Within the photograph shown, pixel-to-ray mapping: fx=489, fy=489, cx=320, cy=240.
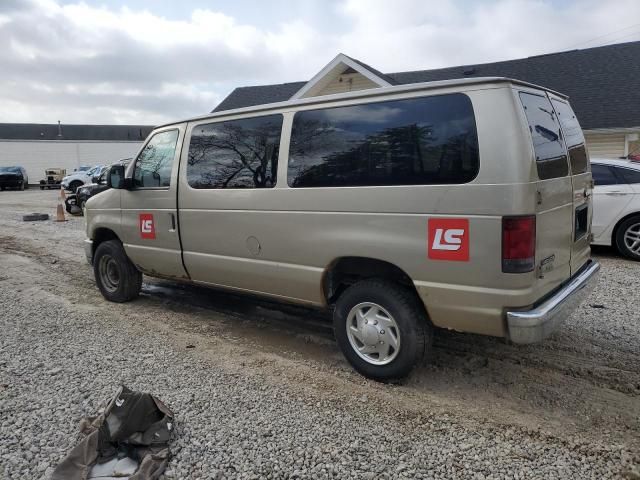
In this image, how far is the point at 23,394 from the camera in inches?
144

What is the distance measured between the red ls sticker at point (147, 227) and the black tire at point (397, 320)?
98.7 inches

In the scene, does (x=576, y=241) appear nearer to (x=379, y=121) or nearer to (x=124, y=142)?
(x=379, y=121)

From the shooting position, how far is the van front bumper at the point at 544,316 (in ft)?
10.1

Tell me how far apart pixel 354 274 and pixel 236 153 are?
1.58 meters

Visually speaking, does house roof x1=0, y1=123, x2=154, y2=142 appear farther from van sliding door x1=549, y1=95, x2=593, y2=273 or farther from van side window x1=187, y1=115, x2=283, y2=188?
van sliding door x1=549, y1=95, x2=593, y2=273

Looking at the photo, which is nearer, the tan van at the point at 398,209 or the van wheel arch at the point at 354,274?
the tan van at the point at 398,209

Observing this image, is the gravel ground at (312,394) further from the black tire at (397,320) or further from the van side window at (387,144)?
the van side window at (387,144)

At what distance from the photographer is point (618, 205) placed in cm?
754

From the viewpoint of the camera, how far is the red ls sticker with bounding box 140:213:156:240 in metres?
5.26

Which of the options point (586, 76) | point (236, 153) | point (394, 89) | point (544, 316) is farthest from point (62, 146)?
point (544, 316)

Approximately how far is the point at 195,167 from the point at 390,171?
219 centimetres

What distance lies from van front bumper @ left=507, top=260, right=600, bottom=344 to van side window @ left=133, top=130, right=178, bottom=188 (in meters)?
3.57

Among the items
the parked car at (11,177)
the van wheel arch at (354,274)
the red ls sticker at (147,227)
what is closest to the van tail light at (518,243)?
the van wheel arch at (354,274)

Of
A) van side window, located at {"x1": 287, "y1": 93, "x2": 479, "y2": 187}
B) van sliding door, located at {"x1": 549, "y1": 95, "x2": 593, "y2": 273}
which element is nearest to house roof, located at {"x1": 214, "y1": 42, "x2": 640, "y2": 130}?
van sliding door, located at {"x1": 549, "y1": 95, "x2": 593, "y2": 273}
